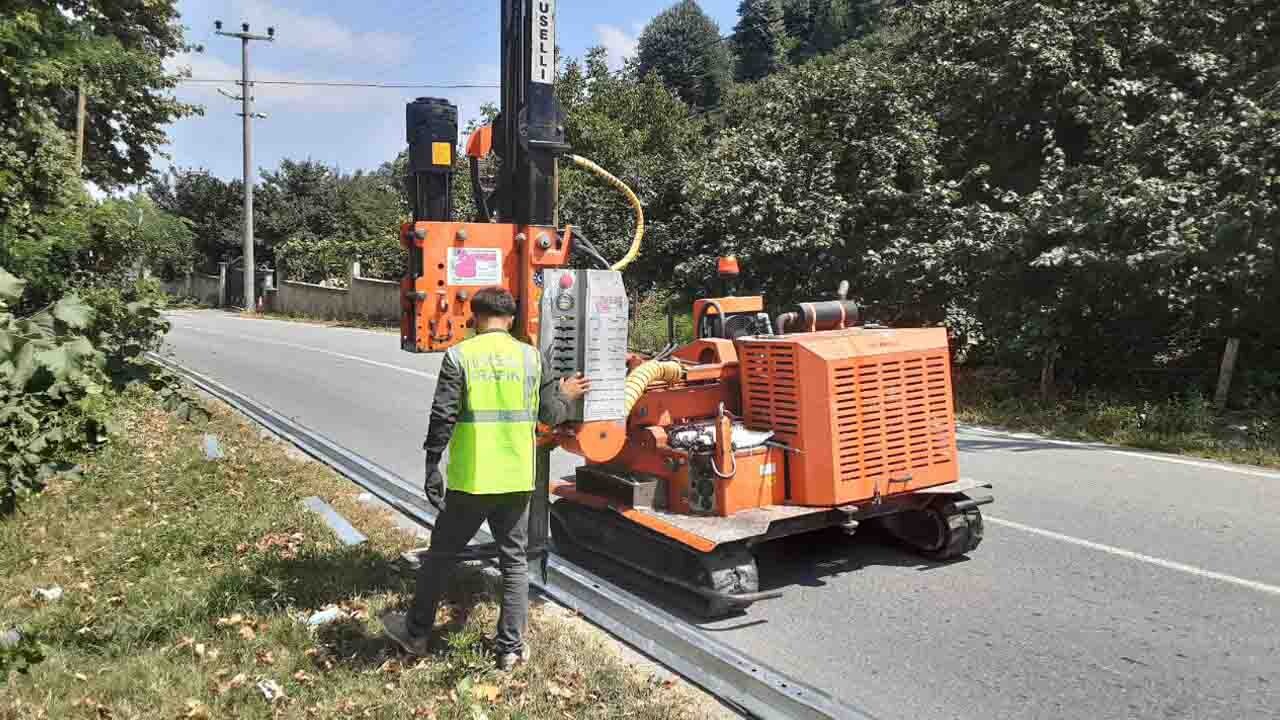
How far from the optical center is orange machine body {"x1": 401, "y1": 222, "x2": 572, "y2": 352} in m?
5.32

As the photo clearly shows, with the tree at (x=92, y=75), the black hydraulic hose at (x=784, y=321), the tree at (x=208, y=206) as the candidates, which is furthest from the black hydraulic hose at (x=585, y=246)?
the tree at (x=208, y=206)

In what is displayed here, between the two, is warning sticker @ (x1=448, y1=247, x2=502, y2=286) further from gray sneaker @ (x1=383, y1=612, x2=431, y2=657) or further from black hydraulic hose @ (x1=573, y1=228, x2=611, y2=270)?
gray sneaker @ (x1=383, y1=612, x2=431, y2=657)

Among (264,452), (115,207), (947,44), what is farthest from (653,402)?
(947,44)

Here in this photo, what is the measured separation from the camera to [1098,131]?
1343 centimetres

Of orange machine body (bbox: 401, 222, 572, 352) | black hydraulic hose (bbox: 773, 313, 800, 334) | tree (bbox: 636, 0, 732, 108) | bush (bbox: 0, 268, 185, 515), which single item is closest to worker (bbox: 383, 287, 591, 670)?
orange machine body (bbox: 401, 222, 572, 352)

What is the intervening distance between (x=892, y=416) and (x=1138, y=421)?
7.14m

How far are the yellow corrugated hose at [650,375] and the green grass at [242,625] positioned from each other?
55.5 inches

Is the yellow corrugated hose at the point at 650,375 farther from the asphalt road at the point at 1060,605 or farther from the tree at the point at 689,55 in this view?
the tree at the point at 689,55

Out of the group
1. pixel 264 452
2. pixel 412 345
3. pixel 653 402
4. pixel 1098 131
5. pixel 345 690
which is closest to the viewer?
pixel 345 690

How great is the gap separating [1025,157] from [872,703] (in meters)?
14.2

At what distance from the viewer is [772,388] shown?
19.6 ft

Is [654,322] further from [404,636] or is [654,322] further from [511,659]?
[511,659]

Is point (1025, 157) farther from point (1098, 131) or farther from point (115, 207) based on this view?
point (115, 207)

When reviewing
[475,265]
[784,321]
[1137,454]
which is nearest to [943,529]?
[784,321]
